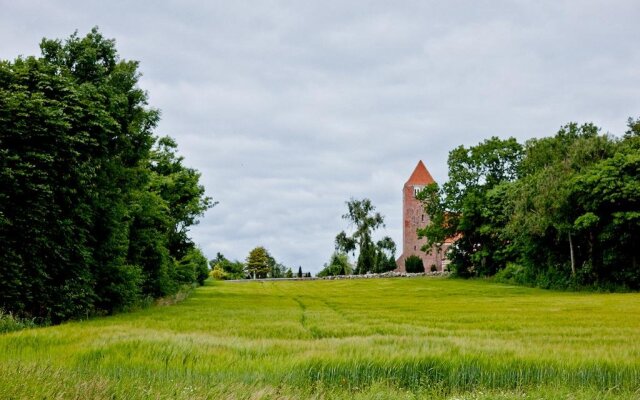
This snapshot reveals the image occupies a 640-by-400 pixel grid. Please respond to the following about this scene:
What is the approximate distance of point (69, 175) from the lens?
20281 millimetres

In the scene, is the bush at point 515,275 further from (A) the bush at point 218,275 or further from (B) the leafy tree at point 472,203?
(A) the bush at point 218,275

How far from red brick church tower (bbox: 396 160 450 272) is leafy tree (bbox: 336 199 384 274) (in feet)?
41.8

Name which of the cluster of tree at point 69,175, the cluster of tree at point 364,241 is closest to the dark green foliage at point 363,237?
the cluster of tree at point 364,241

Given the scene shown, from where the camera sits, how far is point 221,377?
8.67 meters

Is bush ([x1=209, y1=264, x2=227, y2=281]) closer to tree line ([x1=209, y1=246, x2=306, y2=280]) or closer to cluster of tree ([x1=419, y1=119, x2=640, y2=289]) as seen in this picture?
tree line ([x1=209, y1=246, x2=306, y2=280])

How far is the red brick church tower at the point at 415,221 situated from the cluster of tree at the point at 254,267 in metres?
32.0

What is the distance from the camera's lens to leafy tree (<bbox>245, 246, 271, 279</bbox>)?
137500 mm

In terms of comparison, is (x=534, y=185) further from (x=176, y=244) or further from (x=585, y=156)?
(x=176, y=244)

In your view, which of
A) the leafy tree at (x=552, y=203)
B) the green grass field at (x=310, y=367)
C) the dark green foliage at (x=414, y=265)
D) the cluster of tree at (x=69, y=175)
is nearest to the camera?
the green grass field at (x=310, y=367)

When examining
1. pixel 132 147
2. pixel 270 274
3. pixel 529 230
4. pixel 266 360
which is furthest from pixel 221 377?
pixel 270 274

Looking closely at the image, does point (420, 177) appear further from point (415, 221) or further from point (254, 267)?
point (254, 267)

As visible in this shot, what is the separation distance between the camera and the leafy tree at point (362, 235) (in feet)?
359

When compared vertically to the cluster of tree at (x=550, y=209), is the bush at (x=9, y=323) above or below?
below

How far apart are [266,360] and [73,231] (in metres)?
13.9
